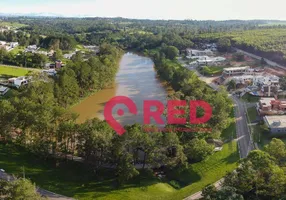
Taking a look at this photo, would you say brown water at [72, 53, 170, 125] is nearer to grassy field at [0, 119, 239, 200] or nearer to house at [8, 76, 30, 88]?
house at [8, 76, 30, 88]

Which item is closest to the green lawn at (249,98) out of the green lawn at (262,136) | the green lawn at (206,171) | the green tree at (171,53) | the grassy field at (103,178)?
the green lawn at (262,136)

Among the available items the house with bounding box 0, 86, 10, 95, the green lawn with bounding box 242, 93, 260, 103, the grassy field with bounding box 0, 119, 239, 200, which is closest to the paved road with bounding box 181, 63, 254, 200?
the grassy field with bounding box 0, 119, 239, 200

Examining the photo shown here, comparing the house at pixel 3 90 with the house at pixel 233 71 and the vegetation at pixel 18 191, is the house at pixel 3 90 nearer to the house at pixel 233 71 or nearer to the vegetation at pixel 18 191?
the vegetation at pixel 18 191

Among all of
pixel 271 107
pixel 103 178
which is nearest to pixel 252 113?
pixel 271 107

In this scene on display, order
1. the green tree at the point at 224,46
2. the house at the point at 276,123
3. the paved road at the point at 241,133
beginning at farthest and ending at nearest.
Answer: the green tree at the point at 224,46 < the house at the point at 276,123 < the paved road at the point at 241,133

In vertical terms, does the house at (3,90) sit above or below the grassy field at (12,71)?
below

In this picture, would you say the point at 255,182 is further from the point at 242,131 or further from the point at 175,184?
the point at 242,131

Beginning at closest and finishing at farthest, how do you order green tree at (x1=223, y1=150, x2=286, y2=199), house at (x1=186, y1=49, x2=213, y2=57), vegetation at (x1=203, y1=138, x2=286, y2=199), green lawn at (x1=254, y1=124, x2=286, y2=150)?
vegetation at (x1=203, y1=138, x2=286, y2=199) < green tree at (x1=223, y1=150, x2=286, y2=199) < green lawn at (x1=254, y1=124, x2=286, y2=150) < house at (x1=186, y1=49, x2=213, y2=57)
